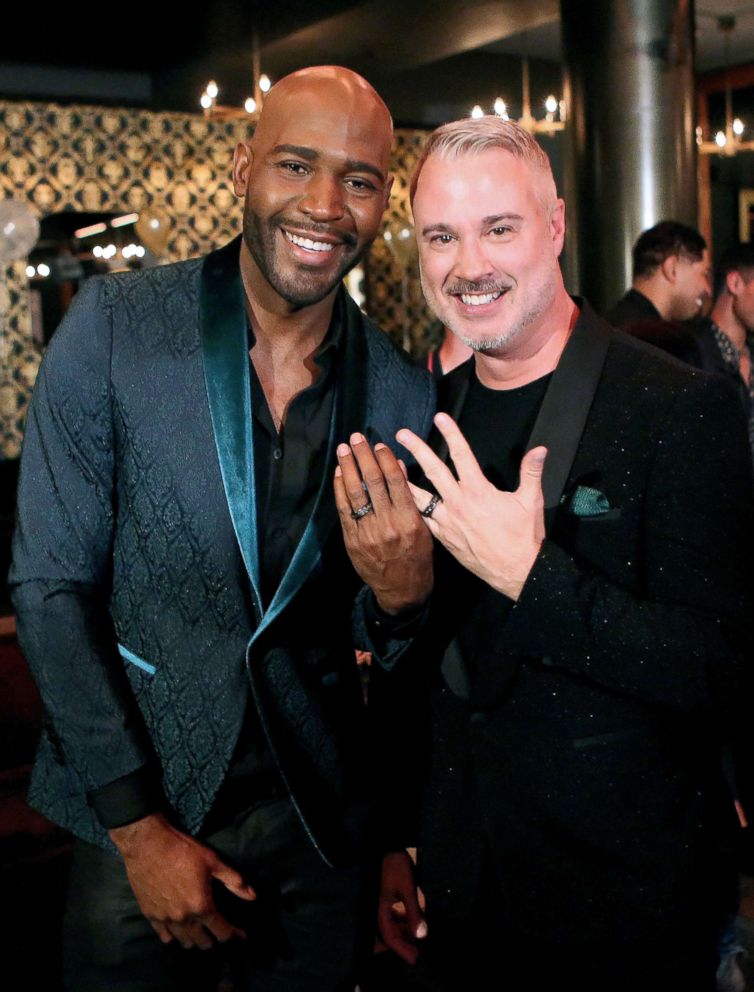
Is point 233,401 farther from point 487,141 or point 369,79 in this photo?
point 369,79

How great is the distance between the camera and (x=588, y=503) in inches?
55.5

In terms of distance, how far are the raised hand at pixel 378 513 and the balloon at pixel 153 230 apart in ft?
22.5

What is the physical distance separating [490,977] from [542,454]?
32.2 inches

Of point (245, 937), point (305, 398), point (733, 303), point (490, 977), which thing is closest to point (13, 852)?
point (245, 937)

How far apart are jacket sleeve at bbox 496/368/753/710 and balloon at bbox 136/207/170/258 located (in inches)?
275

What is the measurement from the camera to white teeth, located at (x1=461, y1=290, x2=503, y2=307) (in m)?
1.50

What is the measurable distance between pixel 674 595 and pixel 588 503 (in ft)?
0.52

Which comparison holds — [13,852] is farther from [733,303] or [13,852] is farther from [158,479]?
[733,303]

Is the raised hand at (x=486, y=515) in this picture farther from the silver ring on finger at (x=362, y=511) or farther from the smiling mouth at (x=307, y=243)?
the smiling mouth at (x=307, y=243)

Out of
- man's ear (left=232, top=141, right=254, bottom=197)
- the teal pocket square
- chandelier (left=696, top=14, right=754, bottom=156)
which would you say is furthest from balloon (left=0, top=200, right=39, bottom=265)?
the teal pocket square

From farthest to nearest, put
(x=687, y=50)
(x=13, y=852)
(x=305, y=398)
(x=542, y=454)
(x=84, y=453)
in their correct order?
1. (x=687, y=50)
2. (x=13, y=852)
3. (x=305, y=398)
4. (x=84, y=453)
5. (x=542, y=454)

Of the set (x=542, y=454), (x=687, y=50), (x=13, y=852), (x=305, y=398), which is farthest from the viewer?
(x=687, y=50)

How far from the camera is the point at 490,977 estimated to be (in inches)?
63.4

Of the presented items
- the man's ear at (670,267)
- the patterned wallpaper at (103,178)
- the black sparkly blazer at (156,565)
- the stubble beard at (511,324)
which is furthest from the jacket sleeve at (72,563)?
the patterned wallpaper at (103,178)
